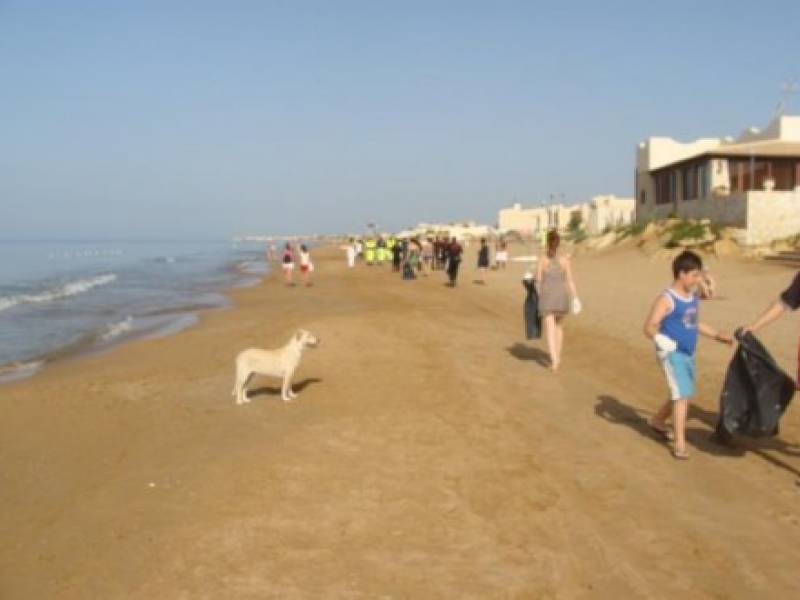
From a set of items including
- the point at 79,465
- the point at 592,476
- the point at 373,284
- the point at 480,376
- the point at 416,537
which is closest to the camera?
the point at 416,537

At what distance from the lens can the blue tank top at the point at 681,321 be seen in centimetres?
622

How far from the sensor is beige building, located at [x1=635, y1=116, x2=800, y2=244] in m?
27.8

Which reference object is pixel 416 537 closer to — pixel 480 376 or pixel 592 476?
pixel 592 476

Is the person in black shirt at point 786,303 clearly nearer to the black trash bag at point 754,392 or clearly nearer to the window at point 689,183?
the black trash bag at point 754,392

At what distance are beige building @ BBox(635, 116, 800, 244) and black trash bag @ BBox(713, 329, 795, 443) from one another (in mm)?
23715

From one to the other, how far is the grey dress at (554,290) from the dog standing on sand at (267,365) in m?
3.26

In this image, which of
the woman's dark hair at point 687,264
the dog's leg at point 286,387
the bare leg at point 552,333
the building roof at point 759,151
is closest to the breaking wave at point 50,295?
the dog's leg at point 286,387

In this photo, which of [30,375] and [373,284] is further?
[373,284]

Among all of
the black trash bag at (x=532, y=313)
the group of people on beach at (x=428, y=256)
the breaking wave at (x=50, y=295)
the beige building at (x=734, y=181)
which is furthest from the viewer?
the beige building at (x=734, y=181)

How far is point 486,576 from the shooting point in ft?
13.5

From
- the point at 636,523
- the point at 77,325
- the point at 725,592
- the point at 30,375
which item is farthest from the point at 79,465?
the point at 77,325

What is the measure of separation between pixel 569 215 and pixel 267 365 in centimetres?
9016

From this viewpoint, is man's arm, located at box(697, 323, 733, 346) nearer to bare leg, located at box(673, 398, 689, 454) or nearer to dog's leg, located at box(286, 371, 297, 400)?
bare leg, located at box(673, 398, 689, 454)

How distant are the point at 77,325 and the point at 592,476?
614 inches
